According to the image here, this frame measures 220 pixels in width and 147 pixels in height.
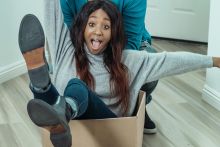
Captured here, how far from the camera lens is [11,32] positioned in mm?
2387

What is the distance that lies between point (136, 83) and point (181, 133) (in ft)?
1.46

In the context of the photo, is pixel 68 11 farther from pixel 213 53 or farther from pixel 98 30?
pixel 213 53

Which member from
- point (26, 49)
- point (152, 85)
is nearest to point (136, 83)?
point (152, 85)

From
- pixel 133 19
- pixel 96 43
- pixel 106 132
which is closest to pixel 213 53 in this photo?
pixel 133 19

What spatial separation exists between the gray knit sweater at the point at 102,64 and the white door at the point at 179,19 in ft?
4.41

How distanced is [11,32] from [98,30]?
1.04 metres

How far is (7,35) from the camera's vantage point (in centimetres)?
238

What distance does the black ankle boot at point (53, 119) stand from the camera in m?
1.20

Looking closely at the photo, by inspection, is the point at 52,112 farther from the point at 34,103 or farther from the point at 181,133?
the point at 181,133

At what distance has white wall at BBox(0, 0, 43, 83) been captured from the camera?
2.34 metres

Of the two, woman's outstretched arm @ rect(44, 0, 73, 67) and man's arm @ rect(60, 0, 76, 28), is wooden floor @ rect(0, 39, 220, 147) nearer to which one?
woman's outstretched arm @ rect(44, 0, 73, 67)

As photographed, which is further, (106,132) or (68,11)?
(68,11)

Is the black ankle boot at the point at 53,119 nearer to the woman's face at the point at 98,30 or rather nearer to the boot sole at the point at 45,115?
the boot sole at the point at 45,115

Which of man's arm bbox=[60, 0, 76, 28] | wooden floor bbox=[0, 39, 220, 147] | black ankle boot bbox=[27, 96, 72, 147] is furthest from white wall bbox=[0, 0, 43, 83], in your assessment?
black ankle boot bbox=[27, 96, 72, 147]
